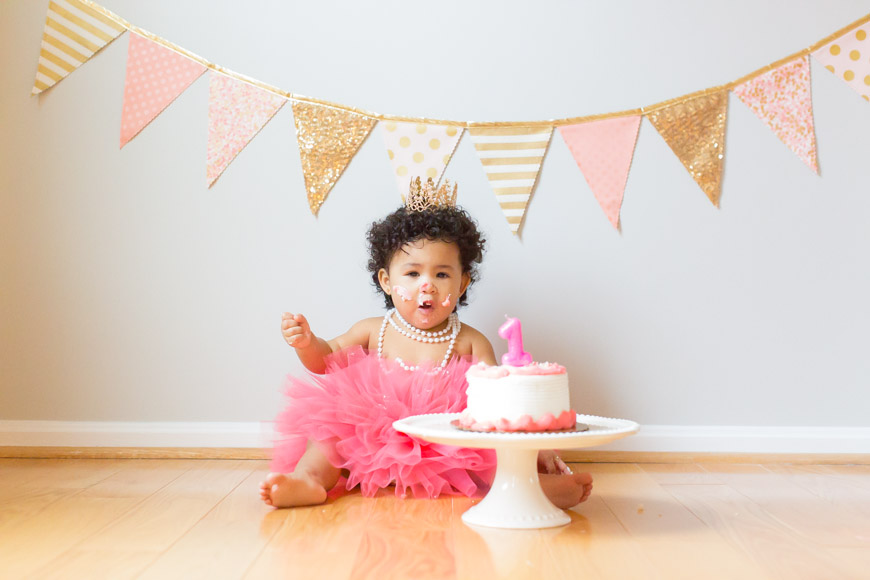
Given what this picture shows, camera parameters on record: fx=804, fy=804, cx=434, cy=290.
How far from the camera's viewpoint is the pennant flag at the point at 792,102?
1.88 metres

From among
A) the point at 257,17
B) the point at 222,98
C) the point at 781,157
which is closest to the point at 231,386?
the point at 222,98

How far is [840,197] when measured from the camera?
1889mm

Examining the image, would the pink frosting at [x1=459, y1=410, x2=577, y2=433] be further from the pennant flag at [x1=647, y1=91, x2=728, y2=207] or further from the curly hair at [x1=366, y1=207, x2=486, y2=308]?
the pennant flag at [x1=647, y1=91, x2=728, y2=207]

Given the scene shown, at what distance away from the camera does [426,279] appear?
170 cm

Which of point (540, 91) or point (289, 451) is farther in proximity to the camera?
point (540, 91)

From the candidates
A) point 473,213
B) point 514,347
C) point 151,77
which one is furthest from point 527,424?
point 151,77

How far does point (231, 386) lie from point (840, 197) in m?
1.50

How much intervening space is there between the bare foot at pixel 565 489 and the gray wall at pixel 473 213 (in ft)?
1.78

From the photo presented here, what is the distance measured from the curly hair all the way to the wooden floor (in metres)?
0.55

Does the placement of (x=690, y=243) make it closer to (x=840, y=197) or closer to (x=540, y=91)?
(x=840, y=197)

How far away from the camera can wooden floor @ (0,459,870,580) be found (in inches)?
39.1

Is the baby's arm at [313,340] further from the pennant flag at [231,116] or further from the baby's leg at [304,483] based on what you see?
the pennant flag at [231,116]

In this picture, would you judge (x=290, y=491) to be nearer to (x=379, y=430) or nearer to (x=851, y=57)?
(x=379, y=430)

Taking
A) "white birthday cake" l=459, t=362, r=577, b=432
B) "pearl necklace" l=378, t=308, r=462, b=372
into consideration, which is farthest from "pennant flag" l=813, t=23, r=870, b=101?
"white birthday cake" l=459, t=362, r=577, b=432
